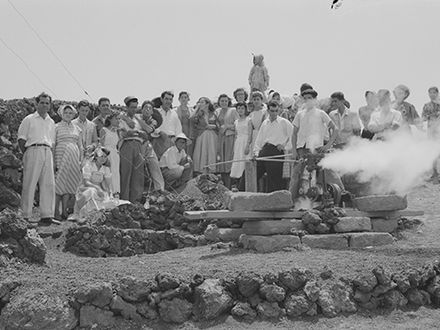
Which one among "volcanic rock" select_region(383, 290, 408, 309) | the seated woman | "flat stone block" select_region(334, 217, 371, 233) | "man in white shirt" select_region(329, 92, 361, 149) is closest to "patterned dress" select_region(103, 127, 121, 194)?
the seated woman

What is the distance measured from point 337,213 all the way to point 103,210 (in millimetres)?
3946

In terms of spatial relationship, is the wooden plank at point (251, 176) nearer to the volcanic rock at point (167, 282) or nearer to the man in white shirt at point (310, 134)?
the man in white shirt at point (310, 134)

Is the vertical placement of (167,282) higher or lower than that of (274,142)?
lower

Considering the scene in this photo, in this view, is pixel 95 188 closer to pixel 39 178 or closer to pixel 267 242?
pixel 39 178

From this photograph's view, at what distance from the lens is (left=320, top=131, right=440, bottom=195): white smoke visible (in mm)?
12203

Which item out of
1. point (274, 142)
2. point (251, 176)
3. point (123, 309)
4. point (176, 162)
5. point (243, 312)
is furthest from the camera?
point (176, 162)

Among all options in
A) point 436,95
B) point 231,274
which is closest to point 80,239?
point 231,274

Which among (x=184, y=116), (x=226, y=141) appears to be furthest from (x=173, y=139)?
(x=226, y=141)

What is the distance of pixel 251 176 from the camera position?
13.5 metres

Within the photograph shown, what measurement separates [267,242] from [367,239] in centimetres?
160

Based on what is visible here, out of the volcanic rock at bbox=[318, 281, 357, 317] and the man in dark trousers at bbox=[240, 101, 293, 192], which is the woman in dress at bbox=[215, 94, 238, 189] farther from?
the volcanic rock at bbox=[318, 281, 357, 317]

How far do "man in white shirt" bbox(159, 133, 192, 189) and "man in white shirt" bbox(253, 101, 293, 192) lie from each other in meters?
2.23

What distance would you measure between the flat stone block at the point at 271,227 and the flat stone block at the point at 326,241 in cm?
30

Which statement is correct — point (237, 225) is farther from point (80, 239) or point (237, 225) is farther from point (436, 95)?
point (436, 95)
